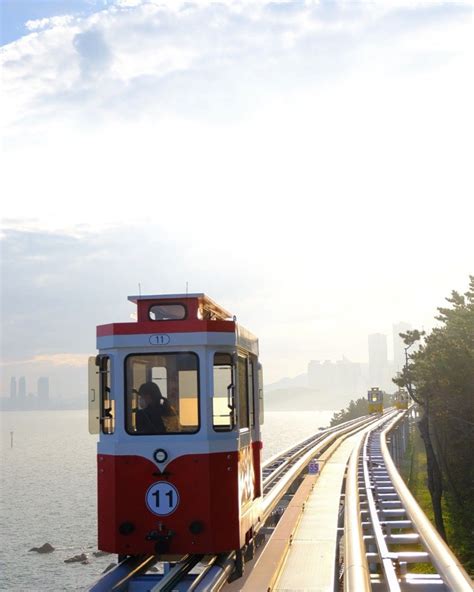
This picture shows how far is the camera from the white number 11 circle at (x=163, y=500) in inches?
396

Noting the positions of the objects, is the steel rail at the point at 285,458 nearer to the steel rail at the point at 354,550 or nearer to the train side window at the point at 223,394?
the steel rail at the point at 354,550

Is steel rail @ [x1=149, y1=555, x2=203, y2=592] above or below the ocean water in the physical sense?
above

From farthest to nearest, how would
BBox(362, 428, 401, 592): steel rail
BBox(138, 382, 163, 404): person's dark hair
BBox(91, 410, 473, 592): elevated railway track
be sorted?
BBox(138, 382, 163, 404): person's dark hair → BBox(362, 428, 401, 592): steel rail → BBox(91, 410, 473, 592): elevated railway track

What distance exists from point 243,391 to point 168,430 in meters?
1.40

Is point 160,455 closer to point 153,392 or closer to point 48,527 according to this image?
point 153,392

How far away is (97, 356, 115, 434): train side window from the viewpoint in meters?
10.3

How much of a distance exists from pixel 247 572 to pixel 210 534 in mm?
1421

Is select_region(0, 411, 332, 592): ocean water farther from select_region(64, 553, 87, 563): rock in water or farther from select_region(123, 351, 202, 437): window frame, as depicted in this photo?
select_region(123, 351, 202, 437): window frame

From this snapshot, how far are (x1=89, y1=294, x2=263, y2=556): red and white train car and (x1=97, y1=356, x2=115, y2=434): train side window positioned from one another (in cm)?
1

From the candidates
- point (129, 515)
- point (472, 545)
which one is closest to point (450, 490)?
point (472, 545)

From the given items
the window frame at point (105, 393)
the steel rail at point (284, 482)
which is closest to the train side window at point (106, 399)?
the window frame at point (105, 393)

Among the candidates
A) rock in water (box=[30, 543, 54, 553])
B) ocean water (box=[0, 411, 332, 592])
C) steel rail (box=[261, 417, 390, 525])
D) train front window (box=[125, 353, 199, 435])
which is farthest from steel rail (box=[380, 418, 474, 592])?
rock in water (box=[30, 543, 54, 553])

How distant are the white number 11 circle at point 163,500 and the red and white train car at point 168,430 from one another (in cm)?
1

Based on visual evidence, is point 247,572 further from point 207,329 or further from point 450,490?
point 450,490
